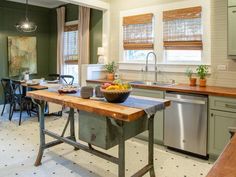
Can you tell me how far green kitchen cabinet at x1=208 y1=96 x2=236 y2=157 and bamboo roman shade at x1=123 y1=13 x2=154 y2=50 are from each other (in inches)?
72.3

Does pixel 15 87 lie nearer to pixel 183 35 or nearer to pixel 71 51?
pixel 71 51

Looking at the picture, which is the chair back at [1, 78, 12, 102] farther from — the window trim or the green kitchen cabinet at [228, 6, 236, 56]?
the green kitchen cabinet at [228, 6, 236, 56]

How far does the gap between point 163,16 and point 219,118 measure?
2116 mm

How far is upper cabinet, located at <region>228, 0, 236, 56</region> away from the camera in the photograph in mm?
3074

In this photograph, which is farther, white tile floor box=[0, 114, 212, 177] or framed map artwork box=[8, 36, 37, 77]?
framed map artwork box=[8, 36, 37, 77]

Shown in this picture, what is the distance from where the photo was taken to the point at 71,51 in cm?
643

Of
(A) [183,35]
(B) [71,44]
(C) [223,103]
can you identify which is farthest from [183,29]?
(B) [71,44]

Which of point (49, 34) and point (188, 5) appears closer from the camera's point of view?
point (188, 5)

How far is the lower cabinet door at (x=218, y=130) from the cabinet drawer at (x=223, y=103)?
0.18ft

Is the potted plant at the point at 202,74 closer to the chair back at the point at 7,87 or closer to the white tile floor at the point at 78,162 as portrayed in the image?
the white tile floor at the point at 78,162

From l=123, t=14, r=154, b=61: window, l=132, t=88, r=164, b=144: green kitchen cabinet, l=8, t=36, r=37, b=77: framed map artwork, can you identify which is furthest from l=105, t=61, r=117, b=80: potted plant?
l=8, t=36, r=37, b=77: framed map artwork

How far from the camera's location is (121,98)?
7.89 feet

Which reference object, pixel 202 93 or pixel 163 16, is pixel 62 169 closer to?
pixel 202 93

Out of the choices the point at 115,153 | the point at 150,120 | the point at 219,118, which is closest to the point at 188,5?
the point at 219,118
